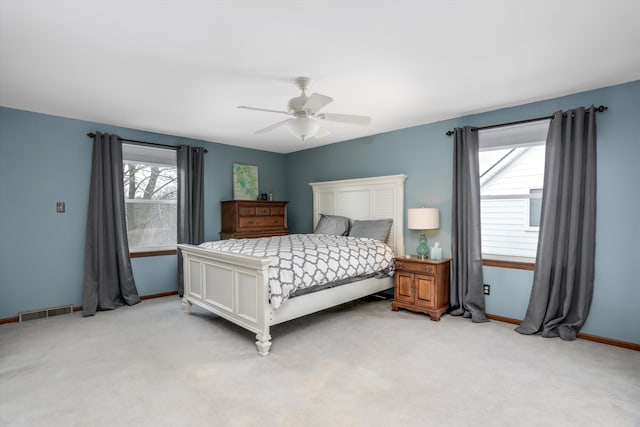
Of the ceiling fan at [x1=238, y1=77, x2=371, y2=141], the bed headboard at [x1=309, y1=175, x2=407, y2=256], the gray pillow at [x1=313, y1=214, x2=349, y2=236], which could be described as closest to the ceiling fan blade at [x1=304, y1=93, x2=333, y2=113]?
the ceiling fan at [x1=238, y1=77, x2=371, y2=141]

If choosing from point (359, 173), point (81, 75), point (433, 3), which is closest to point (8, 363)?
point (81, 75)

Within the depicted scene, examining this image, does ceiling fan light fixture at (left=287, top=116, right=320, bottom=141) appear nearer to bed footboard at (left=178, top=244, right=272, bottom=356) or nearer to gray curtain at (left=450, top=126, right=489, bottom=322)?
bed footboard at (left=178, top=244, right=272, bottom=356)

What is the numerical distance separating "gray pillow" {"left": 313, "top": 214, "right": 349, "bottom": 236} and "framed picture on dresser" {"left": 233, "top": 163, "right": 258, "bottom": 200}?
54.3 inches

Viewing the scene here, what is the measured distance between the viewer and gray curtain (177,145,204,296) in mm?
4879

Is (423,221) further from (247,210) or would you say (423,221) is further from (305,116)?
(247,210)

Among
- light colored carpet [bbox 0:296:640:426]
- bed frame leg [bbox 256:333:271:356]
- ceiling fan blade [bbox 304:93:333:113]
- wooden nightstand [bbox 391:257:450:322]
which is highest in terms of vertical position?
ceiling fan blade [bbox 304:93:333:113]

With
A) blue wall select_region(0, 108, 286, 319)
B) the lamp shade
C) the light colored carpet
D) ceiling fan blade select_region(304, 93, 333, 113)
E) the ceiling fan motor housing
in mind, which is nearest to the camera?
the light colored carpet

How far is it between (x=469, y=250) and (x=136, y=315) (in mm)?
3973

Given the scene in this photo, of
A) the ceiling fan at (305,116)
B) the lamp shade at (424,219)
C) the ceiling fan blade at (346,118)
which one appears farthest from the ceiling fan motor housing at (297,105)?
the lamp shade at (424,219)

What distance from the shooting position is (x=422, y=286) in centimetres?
388

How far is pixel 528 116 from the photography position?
3.53 m

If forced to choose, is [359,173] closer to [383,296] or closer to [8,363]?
[383,296]

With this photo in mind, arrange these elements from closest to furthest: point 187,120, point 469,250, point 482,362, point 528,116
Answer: point 482,362, point 528,116, point 469,250, point 187,120

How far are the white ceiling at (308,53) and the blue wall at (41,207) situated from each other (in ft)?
1.09
